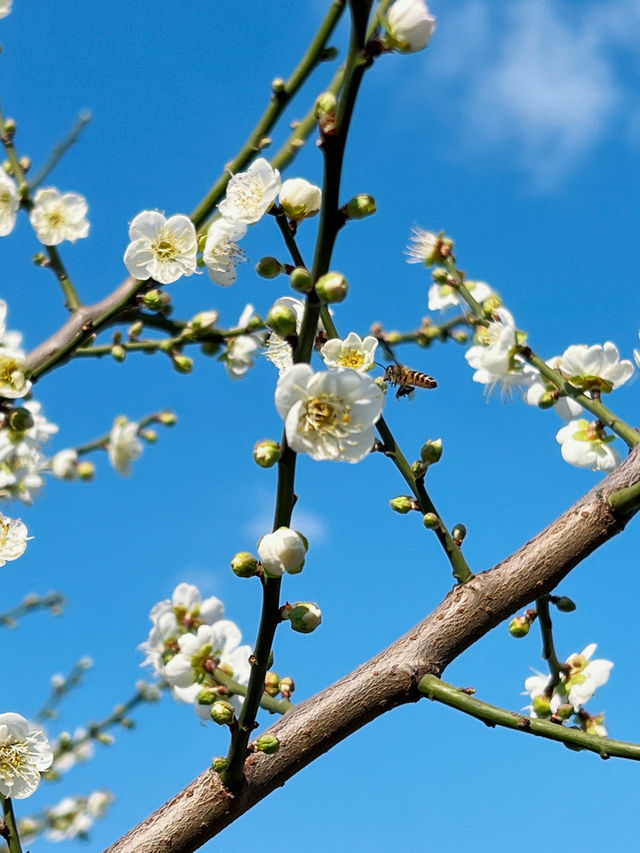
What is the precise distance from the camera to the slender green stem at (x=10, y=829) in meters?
1.65

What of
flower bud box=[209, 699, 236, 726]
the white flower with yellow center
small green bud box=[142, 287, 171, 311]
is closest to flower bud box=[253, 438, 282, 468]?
flower bud box=[209, 699, 236, 726]

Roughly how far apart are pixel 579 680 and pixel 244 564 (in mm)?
1237

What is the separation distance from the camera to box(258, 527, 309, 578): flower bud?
124 cm

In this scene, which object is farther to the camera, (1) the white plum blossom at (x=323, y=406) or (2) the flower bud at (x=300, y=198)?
(2) the flower bud at (x=300, y=198)

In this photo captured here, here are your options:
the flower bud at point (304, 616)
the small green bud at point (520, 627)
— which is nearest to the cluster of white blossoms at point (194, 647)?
the flower bud at point (304, 616)

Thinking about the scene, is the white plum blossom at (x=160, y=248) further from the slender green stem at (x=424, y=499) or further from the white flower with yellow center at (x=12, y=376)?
the slender green stem at (x=424, y=499)

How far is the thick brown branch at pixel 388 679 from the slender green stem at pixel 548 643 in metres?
0.18

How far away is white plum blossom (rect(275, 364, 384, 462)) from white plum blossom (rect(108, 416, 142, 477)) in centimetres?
300

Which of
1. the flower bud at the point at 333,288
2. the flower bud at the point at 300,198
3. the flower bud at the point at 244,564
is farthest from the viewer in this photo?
the flower bud at the point at 300,198

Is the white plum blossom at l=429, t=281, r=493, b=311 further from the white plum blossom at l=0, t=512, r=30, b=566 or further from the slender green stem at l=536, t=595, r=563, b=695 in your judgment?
the white plum blossom at l=0, t=512, r=30, b=566

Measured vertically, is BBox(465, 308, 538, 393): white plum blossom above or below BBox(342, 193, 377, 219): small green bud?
above

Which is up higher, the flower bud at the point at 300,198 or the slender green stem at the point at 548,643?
the flower bud at the point at 300,198

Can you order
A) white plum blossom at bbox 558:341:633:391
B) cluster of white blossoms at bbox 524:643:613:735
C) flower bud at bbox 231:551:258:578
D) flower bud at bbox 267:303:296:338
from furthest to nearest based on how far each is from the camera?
white plum blossom at bbox 558:341:633:391, cluster of white blossoms at bbox 524:643:613:735, flower bud at bbox 231:551:258:578, flower bud at bbox 267:303:296:338

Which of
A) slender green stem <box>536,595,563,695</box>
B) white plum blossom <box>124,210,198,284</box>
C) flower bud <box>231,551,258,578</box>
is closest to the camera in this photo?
flower bud <box>231,551,258,578</box>
